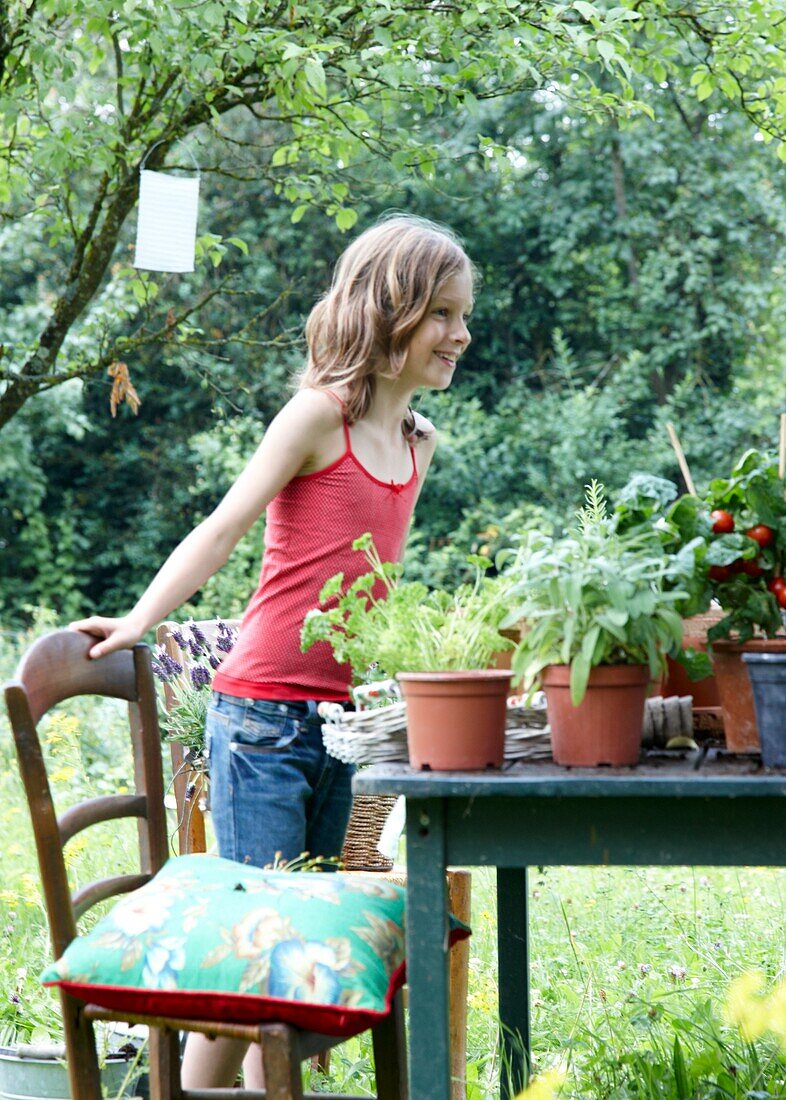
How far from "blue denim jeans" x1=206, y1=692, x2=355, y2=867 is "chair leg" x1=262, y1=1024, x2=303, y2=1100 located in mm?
504

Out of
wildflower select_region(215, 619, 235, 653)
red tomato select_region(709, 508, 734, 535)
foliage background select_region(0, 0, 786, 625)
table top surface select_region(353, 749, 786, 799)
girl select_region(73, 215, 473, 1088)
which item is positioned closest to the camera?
table top surface select_region(353, 749, 786, 799)

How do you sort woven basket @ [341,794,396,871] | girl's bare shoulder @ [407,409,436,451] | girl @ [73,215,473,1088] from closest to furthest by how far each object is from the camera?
girl @ [73,215,473,1088] → girl's bare shoulder @ [407,409,436,451] → woven basket @ [341,794,396,871]

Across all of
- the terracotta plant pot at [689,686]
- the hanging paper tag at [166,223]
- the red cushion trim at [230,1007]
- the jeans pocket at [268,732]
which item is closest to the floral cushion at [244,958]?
the red cushion trim at [230,1007]

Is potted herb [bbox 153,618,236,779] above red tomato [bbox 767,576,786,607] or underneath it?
underneath

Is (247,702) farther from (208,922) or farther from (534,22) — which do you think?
(534,22)

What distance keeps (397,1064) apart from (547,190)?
7.98 meters

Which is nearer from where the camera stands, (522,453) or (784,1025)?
(784,1025)

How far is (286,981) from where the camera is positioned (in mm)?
1539

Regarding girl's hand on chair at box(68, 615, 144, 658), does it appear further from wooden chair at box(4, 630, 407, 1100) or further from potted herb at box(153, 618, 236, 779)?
potted herb at box(153, 618, 236, 779)

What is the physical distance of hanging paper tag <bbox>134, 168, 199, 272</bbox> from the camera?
10.6 feet

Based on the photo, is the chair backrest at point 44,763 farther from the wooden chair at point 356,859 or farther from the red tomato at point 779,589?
the red tomato at point 779,589

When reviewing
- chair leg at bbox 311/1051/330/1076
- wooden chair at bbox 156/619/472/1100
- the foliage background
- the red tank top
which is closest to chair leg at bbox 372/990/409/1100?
wooden chair at bbox 156/619/472/1100

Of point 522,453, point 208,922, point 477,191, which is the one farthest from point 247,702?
point 477,191

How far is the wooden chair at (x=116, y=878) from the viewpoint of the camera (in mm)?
1571
